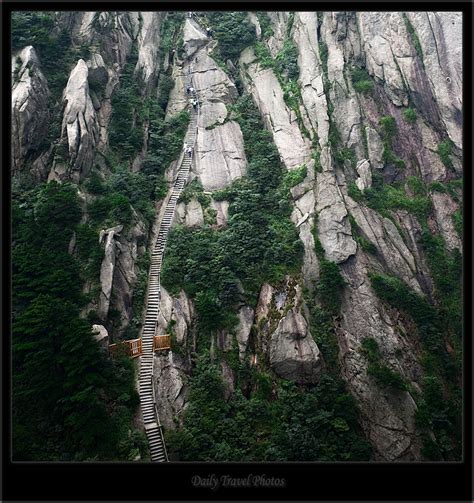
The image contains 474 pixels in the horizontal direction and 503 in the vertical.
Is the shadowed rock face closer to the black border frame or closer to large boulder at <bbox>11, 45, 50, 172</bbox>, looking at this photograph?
the black border frame

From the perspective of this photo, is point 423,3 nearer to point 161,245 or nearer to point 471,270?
point 471,270

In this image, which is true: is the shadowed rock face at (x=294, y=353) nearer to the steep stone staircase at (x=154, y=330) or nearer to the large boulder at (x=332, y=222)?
the large boulder at (x=332, y=222)

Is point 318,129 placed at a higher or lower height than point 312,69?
lower

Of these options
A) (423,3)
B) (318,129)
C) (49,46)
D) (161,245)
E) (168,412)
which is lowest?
(168,412)

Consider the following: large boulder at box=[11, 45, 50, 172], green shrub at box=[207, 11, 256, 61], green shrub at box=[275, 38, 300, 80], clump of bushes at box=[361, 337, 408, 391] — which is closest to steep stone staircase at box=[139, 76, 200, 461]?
large boulder at box=[11, 45, 50, 172]

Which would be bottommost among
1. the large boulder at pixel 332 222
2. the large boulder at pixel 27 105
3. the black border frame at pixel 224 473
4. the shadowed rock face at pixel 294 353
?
the black border frame at pixel 224 473

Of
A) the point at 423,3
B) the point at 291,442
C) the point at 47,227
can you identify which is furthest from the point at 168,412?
the point at 423,3

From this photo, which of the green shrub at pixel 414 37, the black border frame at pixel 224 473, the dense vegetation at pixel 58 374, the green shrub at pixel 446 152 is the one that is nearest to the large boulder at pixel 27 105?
the dense vegetation at pixel 58 374
